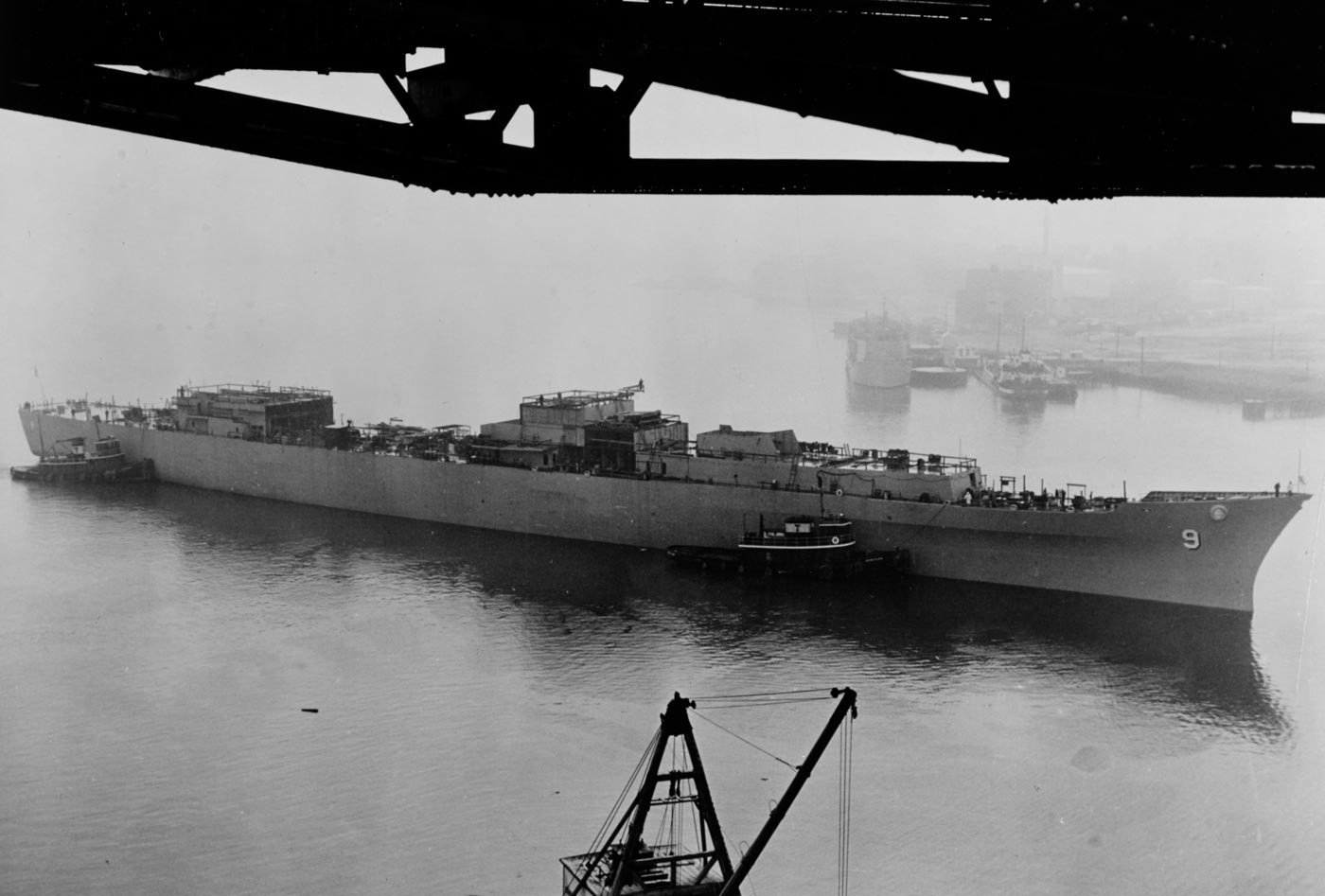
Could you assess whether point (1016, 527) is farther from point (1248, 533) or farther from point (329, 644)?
point (329, 644)

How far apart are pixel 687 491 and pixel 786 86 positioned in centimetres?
1640

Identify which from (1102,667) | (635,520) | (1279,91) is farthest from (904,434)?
(1279,91)

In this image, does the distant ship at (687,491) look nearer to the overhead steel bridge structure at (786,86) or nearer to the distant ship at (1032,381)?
the distant ship at (1032,381)

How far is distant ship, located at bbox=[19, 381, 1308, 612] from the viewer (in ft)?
50.9

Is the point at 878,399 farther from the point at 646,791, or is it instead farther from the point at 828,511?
the point at 646,791

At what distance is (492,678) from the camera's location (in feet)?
40.9

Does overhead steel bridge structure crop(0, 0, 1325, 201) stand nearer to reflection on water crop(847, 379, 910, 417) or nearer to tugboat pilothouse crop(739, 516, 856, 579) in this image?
tugboat pilothouse crop(739, 516, 856, 579)

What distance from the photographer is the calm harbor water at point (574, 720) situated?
348 inches

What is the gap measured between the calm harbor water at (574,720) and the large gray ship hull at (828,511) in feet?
1.81

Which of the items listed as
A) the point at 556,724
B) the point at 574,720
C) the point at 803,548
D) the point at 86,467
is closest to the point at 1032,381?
the point at 803,548

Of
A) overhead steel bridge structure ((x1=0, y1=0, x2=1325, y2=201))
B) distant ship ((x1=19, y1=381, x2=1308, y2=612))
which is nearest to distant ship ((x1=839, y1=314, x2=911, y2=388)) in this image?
distant ship ((x1=19, y1=381, x2=1308, y2=612))

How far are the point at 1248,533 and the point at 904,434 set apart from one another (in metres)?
8.95

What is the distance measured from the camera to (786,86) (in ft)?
6.38

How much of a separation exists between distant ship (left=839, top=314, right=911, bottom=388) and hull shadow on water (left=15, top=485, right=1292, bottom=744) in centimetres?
1234
